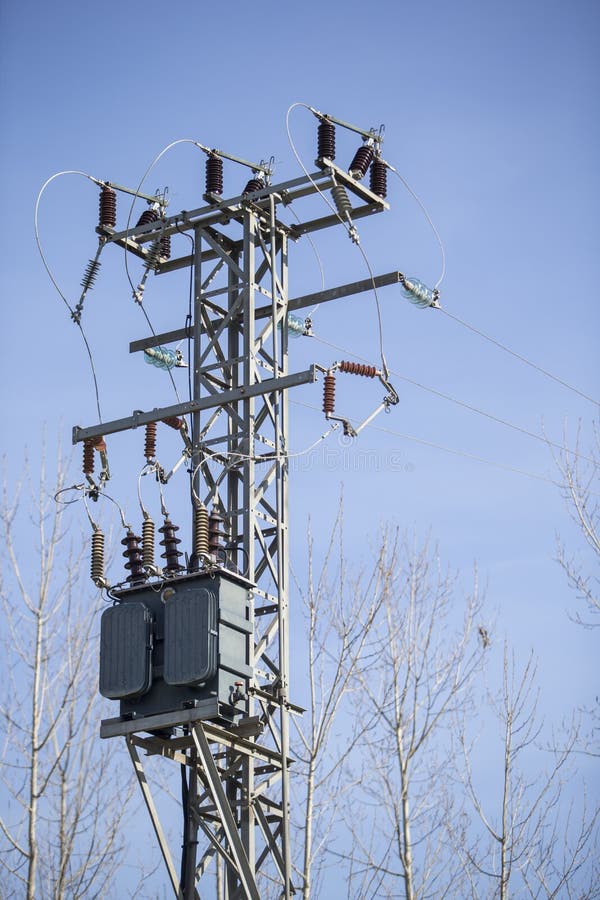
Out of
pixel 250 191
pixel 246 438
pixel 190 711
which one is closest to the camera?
pixel 190 711

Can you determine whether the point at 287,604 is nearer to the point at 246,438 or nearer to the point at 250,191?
the point at 246,438

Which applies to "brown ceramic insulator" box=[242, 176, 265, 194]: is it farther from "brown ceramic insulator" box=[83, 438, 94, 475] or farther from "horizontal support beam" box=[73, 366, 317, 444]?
"brown ceramic insulator" box=[83, 438, 94, 475]

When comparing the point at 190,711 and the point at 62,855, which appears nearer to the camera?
the point at 190,711

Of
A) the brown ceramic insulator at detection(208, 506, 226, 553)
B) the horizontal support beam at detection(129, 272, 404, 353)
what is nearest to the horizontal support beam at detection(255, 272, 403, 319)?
the horizontal support beam at detection(129, 272, 404, 353)

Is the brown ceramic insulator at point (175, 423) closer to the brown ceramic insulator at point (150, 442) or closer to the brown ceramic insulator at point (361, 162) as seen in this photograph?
the brown ceramic insulator at point (150, 442)

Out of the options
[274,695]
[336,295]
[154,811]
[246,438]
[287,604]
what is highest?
[336,295]

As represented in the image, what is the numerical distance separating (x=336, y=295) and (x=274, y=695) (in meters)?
3.82

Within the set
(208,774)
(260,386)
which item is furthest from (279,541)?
(208,774)

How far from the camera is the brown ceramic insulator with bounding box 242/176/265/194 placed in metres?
14.1

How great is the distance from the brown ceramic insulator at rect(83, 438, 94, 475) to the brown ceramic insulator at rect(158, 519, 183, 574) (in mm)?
1548

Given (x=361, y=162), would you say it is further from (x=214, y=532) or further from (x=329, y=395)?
(x=214, y=532)

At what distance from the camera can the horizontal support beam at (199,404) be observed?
12.5 m

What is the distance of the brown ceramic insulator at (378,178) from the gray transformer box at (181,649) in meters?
4.12

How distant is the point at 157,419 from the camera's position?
1328cm
